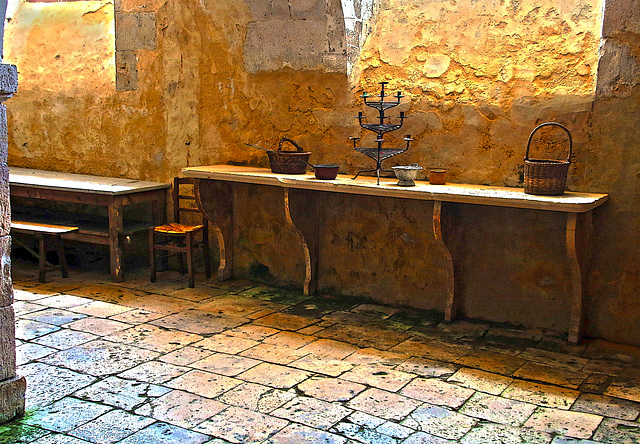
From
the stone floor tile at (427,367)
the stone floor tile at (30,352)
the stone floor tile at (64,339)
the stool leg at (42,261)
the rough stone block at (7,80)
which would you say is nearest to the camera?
the rough stone block at (7,80)

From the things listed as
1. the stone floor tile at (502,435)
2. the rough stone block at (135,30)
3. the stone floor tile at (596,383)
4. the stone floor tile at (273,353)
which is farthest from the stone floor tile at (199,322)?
the rough stone block at (135,30)

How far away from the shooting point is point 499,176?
4363mm

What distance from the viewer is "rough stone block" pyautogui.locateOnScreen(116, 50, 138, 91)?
5648mm

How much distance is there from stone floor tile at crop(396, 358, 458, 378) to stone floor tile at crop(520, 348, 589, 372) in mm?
500

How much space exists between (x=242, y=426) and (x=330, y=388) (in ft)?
1.86

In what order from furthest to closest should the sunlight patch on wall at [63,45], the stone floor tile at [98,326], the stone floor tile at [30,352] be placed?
1. the sunlight patch on wall at [63,45]
2. the stone floor tile at [98,326]
3. the stone floor tile at [30,352]

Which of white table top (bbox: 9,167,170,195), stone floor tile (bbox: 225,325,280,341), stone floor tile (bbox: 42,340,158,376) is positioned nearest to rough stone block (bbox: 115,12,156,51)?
white table top (bbox: 9,167,170,195)

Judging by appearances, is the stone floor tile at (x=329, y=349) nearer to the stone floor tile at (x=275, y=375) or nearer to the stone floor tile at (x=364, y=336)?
the stone floor tile at (x=364, y=336)

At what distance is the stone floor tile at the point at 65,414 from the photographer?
9.63 feet

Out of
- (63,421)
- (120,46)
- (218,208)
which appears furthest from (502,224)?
(120,46)

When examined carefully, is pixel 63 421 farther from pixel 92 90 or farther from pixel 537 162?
pixel 92 90

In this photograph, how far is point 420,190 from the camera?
161 inches

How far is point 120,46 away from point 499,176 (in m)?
3.36

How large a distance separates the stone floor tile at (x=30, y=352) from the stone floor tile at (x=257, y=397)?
118cm
